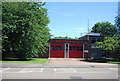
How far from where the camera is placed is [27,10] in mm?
25891

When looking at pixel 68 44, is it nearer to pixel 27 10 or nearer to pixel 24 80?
pixel 27 10

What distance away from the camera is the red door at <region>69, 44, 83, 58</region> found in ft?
140

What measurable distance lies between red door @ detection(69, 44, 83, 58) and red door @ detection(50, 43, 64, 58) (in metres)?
2.36

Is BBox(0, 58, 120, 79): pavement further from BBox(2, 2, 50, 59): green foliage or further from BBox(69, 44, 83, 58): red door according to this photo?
BBox(69, 44, 83, 58): red door

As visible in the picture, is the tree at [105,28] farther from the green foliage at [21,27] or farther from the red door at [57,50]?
the green foliage at [21,27]

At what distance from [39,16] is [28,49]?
600cm

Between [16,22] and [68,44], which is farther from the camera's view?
[68,44]

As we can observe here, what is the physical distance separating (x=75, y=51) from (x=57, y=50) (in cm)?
480

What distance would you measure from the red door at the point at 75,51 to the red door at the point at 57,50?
2364 millimetres

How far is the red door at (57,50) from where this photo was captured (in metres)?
42.1

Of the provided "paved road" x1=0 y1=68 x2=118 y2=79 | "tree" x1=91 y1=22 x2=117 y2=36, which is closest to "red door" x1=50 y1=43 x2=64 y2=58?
"paved road" x1=0 y1=68 x2=118 y2=79

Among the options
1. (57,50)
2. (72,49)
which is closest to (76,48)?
(72,49)

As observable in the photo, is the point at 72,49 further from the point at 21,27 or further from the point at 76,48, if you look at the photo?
the point at 21,27

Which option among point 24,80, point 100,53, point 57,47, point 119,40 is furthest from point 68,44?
point 24,80
